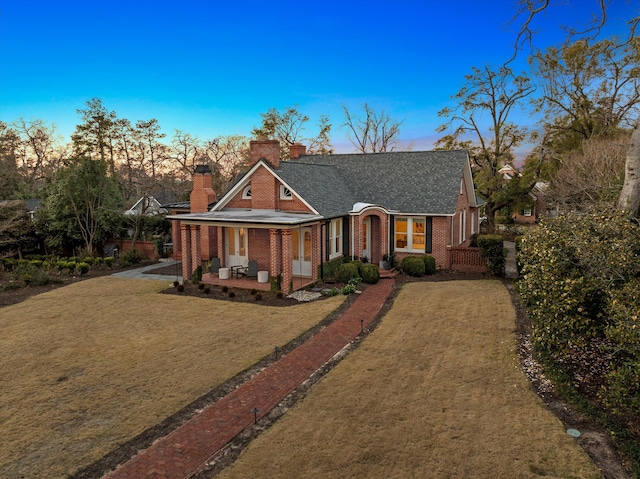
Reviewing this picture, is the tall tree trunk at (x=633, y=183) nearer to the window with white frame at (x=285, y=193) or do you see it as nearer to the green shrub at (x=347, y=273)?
the green shrub at (x=347, y=273)

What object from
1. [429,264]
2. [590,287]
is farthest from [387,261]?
[590,287]

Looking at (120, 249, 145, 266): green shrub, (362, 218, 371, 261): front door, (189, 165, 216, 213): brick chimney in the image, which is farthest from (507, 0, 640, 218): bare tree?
(120, 249, 145, 266): green shrub

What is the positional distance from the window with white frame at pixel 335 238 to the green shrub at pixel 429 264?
4.55 metres

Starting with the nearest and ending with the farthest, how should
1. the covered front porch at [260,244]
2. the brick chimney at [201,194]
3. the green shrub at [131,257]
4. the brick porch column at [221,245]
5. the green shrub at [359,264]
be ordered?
the covered front porch at [260,244] → the green shrub at [359,264] → the brick porch column at [221,245] → the brick chimney at [201,194] → the green shrub at [131,257]

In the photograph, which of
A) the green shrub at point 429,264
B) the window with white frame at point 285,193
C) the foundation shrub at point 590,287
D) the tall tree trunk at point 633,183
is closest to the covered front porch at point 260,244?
the window with white frame at point 285,193

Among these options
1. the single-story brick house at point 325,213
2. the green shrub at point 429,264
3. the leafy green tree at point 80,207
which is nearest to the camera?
the single-story brick house at point 325,213

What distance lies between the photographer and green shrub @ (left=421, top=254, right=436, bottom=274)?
22.8 m

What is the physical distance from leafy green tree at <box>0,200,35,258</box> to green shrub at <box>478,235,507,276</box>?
2749 centimetres

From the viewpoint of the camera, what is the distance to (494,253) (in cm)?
2175

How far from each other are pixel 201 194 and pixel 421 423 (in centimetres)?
2126

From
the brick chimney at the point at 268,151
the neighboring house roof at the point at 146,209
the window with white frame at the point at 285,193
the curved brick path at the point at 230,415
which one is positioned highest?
the brick chimney at the point at 268,151

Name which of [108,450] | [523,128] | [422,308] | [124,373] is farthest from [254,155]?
[523,128]

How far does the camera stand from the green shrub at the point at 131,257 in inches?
1086

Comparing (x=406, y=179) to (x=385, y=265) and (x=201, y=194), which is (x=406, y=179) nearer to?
(x=385, y=265)
